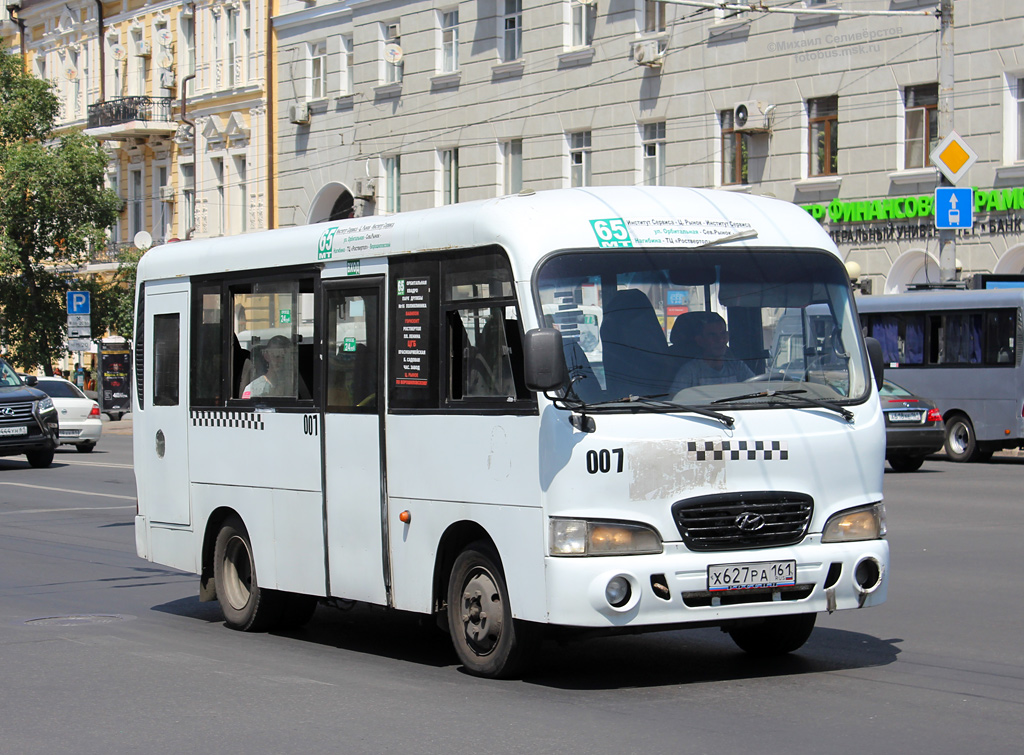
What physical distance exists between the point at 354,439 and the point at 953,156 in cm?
2132

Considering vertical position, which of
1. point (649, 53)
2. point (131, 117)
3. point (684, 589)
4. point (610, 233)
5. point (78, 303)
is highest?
point (131, 117)

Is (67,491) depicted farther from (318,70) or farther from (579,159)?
(318,70)

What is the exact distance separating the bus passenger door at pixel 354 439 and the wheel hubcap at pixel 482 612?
0.84 m

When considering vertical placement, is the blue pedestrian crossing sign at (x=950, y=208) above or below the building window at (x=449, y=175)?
below

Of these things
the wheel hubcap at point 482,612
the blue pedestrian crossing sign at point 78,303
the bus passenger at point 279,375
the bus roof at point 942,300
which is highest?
the blue pedestrian crossing sign at point 78,303

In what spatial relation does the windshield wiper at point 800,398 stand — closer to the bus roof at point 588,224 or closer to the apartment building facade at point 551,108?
the bus roof at point 588,224

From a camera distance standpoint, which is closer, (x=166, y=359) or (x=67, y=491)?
(x=166, y=359)

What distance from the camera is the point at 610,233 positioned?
8.18 m

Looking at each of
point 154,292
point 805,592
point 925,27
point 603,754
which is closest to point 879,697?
point 805,592

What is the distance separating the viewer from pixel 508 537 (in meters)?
8.00

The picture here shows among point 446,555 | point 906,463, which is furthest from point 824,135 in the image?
point 446,555

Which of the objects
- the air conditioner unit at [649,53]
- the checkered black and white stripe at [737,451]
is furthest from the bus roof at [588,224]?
the air conditioner unit at [649,53]

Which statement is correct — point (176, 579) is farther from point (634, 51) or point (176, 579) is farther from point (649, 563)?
point (634, 51)

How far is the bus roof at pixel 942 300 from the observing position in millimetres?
28219
